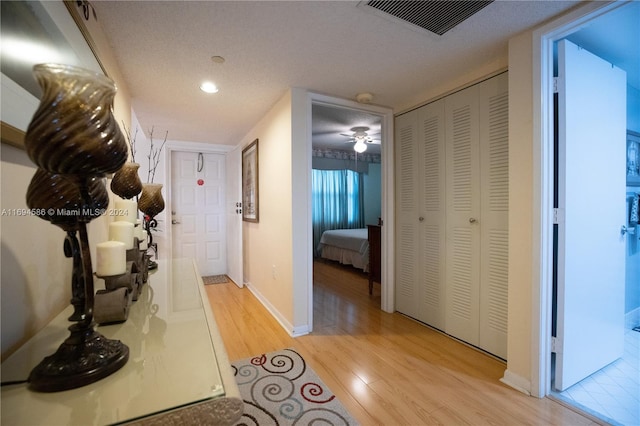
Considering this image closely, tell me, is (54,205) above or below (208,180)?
below

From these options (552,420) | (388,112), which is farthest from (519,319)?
(388,112)

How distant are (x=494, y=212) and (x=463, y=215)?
0.82ft

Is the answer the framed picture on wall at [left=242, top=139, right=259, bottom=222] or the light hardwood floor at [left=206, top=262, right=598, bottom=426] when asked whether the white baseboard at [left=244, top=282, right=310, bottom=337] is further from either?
the framed picture on wall at [left=242, top=139, right=259, bottom=222]

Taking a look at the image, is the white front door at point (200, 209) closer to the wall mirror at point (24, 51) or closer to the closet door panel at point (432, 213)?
the closet door panel at point (432, 213)

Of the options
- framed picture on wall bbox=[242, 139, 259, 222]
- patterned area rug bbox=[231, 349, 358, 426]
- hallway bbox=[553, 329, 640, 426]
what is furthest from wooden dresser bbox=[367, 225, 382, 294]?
hallway bbox=[553, 329, 640, 426]

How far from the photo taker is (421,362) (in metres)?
1.95

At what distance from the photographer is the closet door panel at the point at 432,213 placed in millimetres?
2393

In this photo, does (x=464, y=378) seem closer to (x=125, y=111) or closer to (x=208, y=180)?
(x=125, y=111)

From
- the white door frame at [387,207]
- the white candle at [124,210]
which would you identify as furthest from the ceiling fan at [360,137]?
the white candle at [124,210]

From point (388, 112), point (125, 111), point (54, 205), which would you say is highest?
point (388, 112)

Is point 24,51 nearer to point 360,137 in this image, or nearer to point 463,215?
point 463,215

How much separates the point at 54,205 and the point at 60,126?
9.0 inches

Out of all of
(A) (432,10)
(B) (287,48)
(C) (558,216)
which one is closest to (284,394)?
(C) (558,216)

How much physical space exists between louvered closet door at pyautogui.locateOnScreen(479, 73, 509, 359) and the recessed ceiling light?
7.04ft
